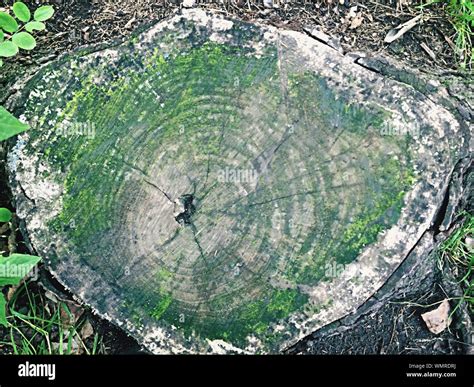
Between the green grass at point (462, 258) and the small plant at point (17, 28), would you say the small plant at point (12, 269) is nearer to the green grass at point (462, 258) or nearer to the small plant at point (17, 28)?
the small plant at point (17, 28)

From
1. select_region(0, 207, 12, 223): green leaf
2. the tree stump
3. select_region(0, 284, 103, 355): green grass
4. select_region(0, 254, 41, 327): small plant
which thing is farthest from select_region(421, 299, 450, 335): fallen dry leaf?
select_region(0, 207, 12, 223): green leaf

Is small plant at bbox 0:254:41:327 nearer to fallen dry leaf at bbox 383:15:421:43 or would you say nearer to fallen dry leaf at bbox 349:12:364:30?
fallen dry leaf at bbox 349:12:364:30

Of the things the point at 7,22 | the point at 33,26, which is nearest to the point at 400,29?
the point at 33,26

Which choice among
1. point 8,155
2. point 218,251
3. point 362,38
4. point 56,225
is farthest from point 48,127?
point 362,38

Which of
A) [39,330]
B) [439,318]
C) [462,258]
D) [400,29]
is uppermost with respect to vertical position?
[400,29]
